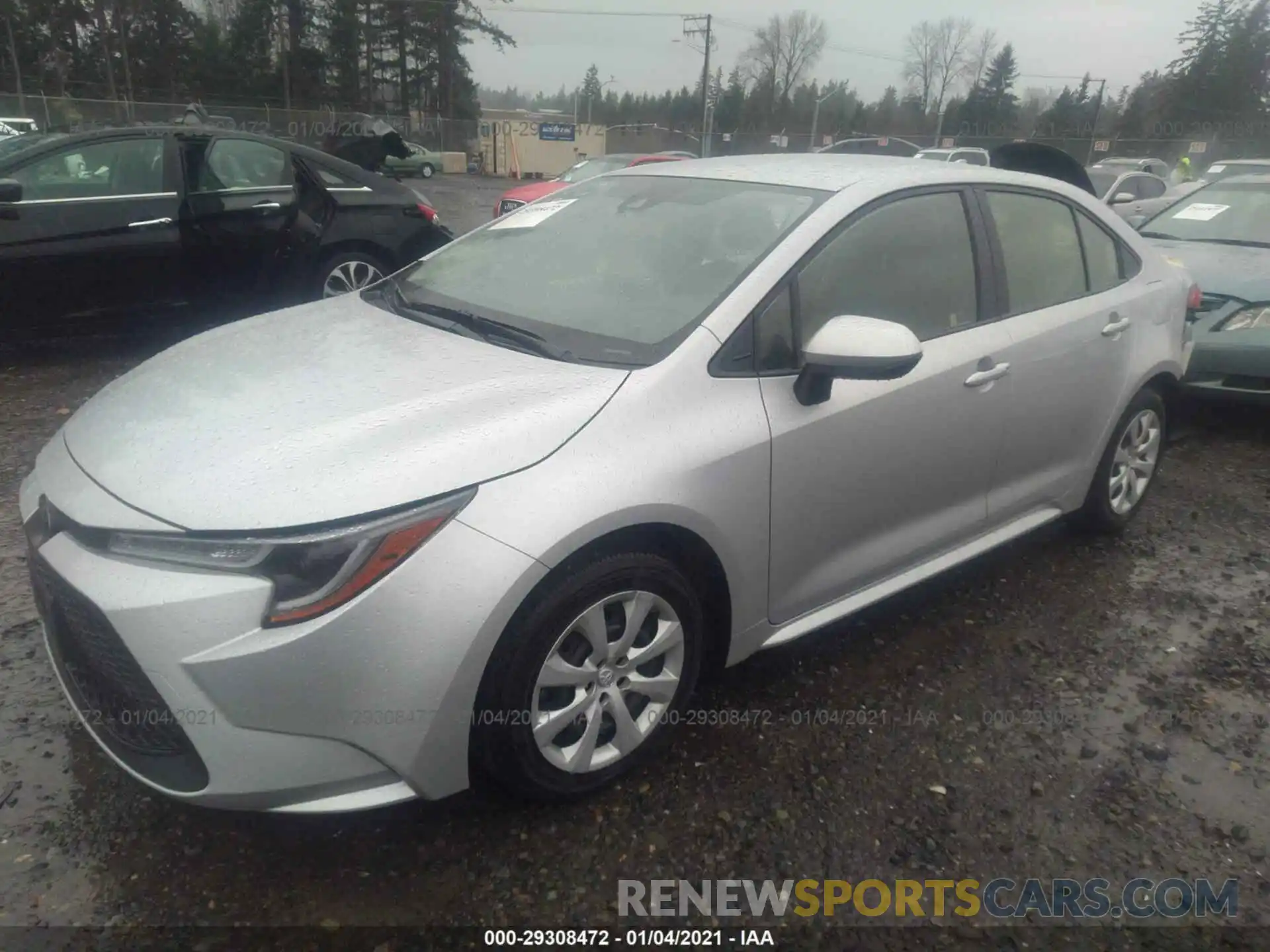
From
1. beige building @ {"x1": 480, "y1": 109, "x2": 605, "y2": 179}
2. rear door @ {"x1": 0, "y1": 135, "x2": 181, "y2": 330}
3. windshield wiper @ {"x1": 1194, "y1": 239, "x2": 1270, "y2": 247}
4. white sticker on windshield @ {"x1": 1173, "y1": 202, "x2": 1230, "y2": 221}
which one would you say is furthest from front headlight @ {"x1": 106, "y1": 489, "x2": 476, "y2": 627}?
beige building @ {"x1": 480, "y1": 109, "x2": 605, "y2": 179}

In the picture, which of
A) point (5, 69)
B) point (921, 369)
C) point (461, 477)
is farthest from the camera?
point (5, 69)

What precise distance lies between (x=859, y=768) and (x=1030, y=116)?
2526 inches

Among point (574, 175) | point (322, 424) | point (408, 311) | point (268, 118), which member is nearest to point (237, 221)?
point (408, 311)

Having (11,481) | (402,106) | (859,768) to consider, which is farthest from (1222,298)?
(402,106)

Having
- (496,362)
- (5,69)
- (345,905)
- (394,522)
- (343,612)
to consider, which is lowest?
(345,905)

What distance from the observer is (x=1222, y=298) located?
538 cm

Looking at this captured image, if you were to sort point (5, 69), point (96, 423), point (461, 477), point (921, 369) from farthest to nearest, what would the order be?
point (5, 69), point (921, 369), point (96, 423), point (461, 477)

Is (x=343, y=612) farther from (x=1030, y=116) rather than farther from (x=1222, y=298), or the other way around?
(x=1030, y=116)

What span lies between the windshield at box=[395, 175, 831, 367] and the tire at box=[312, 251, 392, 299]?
3.30 meters

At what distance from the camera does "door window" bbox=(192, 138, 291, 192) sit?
19.6 ft

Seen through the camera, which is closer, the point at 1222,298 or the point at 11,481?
the point at 11,481

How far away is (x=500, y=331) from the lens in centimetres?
255

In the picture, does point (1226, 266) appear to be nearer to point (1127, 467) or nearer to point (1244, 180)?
point (1244, 180)

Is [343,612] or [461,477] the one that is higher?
[461,477]
